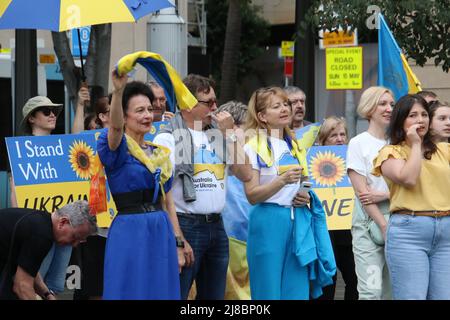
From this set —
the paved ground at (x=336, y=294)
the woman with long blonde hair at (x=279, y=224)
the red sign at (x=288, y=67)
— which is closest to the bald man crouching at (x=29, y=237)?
the woman with long blonde hair at (x=279, y=224)

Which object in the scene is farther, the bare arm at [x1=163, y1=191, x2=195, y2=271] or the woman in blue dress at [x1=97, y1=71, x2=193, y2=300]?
the bare arm at [x1=163, y1=191, x2=195, y2=271]

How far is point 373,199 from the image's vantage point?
26.2 ft

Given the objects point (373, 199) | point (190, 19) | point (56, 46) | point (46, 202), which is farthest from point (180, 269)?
point (190, 19)

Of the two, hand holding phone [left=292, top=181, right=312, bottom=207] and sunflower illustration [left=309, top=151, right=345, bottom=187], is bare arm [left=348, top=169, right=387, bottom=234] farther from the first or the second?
sunflower illustration [left=309, top=151, right=345, bottom=187]

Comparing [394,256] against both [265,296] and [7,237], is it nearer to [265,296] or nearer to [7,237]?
[265,296]

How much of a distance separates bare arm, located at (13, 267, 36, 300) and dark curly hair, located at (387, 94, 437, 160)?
2379 millimetres

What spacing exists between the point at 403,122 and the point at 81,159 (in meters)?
2.81

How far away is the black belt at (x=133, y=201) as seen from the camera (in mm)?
6793

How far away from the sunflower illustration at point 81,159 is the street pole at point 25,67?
4084 mm

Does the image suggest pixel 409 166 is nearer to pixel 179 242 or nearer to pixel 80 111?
pixel 179 242

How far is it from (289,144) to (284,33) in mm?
26696

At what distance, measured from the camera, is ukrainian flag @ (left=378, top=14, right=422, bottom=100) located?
902cm

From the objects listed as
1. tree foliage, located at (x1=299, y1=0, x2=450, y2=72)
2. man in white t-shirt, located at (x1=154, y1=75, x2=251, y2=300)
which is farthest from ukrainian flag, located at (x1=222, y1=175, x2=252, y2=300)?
tree foliage, located at (x1=299, y1=0, x2=450, y2=72)

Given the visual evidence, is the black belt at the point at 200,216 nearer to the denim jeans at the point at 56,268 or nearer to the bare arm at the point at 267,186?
Answer: the bare arm at the point at 267,186
